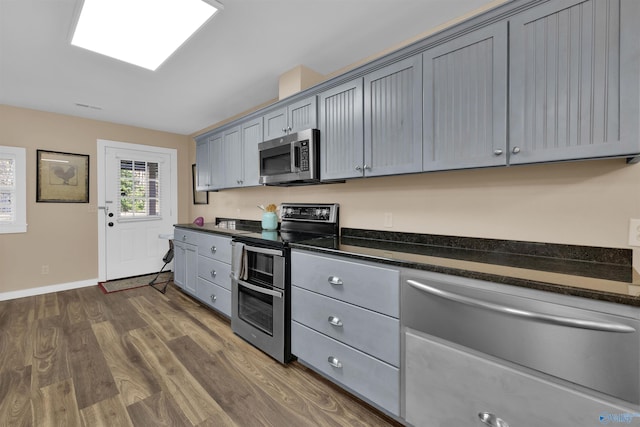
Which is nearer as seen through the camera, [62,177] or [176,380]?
[176,380]

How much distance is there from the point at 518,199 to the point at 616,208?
39cm

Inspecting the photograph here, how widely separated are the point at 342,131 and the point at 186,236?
2449mm

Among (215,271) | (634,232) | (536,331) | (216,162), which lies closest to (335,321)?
(536,331)

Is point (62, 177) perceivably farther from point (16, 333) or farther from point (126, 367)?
point (126, 367)

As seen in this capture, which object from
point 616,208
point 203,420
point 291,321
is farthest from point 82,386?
point 616,208

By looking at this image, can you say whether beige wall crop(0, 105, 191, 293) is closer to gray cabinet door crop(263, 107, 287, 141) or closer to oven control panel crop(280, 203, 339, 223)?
gray cabinet door crop(263, 107, 287, 141)

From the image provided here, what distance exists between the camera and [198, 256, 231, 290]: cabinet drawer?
269 centimetres

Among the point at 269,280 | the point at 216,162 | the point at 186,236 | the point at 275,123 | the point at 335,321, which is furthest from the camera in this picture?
the point at 216,162

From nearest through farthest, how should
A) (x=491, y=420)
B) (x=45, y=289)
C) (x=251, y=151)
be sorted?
(x=491, y=420)
(x=251, y=151)
(x=45, y=289)

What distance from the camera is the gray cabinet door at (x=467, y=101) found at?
4.46 feet

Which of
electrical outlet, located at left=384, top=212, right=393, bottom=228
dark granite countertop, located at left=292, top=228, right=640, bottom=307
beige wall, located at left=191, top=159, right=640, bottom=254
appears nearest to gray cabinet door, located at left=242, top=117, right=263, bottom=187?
beige wall, located at left=191, top=159, right=640, bottom=254

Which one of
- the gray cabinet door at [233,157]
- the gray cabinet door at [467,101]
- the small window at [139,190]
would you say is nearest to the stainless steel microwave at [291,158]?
the gray cabinet door at [233,157]

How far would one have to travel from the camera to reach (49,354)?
2170 millimetres

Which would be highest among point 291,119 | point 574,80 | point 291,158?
point 291,119
